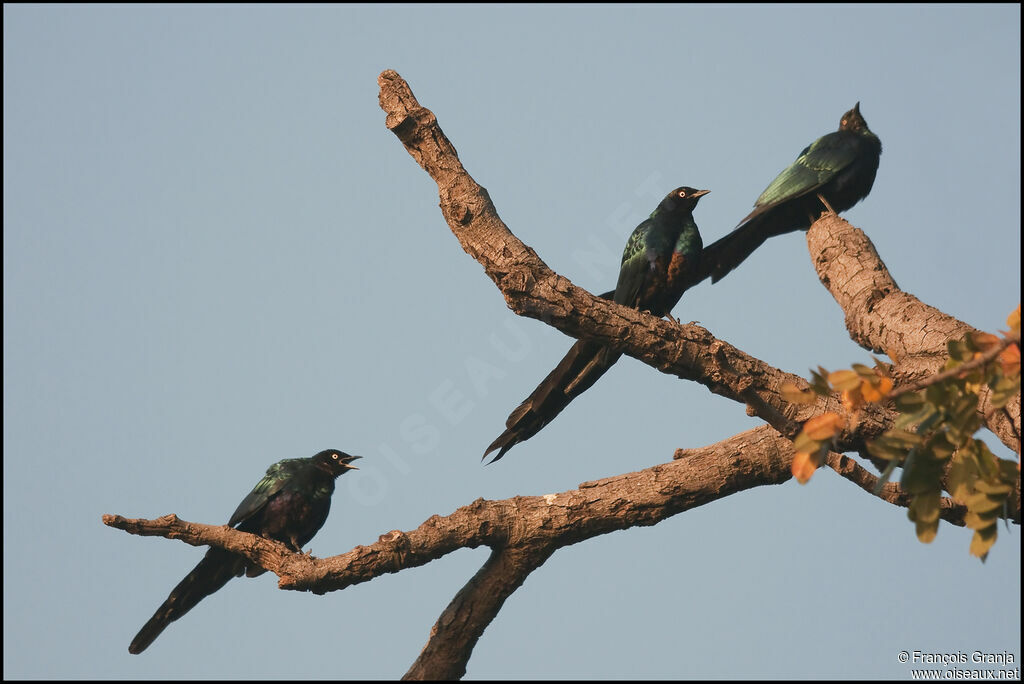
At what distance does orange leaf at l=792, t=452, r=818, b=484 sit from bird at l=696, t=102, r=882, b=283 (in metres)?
3.78

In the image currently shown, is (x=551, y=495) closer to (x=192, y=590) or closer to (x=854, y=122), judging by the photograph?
(x=192, y=590)

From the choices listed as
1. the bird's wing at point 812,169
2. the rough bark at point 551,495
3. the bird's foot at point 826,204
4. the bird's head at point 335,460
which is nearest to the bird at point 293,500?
the bird's head at point 335,460

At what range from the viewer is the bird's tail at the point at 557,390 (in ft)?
15.5

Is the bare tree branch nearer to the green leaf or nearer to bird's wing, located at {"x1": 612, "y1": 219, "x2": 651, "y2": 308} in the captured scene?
bird's wing, located at {"x1": 612, "y1": 219, "x2": 651, "y2": 308}

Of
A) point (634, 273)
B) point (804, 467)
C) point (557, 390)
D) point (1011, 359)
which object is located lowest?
point (804, 467)

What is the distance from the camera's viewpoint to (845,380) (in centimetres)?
258

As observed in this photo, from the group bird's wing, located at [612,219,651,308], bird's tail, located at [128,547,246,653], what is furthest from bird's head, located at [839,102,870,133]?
bird's tail, located at [128,547,246,653]

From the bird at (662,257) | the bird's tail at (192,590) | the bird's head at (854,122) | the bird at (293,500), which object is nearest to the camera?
the bird's tail at (192,590)

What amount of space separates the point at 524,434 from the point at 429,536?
2.86ft

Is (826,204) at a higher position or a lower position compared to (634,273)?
higher

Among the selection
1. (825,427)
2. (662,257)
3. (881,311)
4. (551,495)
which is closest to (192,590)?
(551,495)

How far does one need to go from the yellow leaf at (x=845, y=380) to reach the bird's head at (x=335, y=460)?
200 inches

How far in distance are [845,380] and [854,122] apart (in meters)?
5.49

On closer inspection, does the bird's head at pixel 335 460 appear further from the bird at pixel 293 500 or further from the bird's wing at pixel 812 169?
the bird's wing at pixel 812 169
